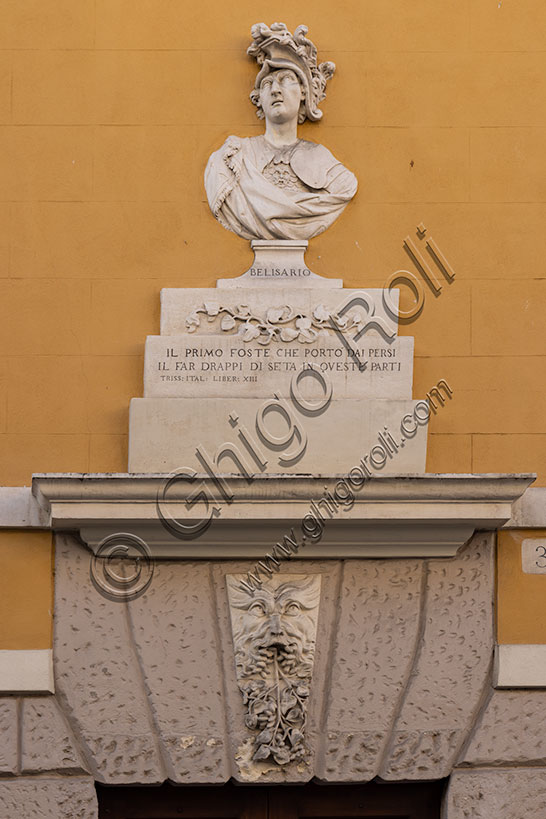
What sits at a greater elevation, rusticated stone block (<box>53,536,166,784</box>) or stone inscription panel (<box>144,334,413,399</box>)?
stone inscription panel (<box>144,334,413,399</box>)

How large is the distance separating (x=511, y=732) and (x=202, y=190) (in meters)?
2.61

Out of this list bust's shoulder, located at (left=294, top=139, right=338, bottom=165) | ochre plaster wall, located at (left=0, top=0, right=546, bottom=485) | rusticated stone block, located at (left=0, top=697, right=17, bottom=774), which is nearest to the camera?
rusticated stone block, located at (left=0, top=697, right=17, bottom=774)

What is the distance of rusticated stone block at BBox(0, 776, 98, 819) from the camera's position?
19.2ft

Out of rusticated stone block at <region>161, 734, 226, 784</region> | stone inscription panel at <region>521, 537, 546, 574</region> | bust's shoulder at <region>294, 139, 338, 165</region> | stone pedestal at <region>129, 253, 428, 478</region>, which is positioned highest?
bust's shoulder at <region>294, 139, 338, 165</region>

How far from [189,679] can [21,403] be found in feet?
4.40

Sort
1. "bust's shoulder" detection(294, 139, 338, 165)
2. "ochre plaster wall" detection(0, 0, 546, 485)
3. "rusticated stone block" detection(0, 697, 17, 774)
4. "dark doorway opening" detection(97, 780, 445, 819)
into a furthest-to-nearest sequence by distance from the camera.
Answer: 1. "bust's shoulder" detection(294, 139, 338, 165)
2. "ochre plaster wall" detection(0, 0, 546, 485)
3. "dark doorway opening" detection(97, 780, 445, 819)
4. "rusticated stone block" detection(0, 697, 17, 774)

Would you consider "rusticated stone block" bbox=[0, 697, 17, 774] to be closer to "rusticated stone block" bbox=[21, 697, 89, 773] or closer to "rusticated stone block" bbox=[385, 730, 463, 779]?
"rusticated stone block" bbox=[21, 697, 89, 773]

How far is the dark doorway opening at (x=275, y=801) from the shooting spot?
19.9ft

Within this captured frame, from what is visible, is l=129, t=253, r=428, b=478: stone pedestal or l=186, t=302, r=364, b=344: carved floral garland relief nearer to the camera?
l=129, t=253, r=428, b=478: stone pedestal

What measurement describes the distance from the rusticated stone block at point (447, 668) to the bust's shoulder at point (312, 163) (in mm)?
1662

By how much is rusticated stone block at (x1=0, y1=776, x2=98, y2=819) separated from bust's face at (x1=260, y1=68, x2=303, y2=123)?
2.87 m
